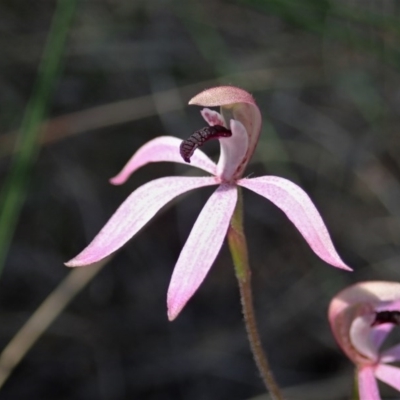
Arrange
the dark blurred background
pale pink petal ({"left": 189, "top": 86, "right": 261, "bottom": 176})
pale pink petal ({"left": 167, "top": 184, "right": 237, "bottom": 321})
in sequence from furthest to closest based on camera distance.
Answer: the dark blurred background
pale pink petal ({"left": 189, "top": 86, "right": 261, "bottom": 176})
pale pink petal ({"left": 167, "top": 184, "right": 237, "bottom": 321})

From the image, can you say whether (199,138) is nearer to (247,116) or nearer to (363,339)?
(247,116)

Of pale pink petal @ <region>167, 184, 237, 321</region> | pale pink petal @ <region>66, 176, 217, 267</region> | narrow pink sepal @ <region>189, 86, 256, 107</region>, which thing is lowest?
pale pink petal @ <region>167, 184, 237, 321</region>

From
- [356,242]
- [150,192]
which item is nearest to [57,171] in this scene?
[356,242]

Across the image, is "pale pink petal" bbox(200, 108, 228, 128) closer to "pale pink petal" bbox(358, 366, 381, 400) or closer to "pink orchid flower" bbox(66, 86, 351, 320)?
"pink orchid flower" bbox(66, 86, 351, 320)

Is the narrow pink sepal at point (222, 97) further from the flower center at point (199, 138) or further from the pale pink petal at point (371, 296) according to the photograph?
the pale pink petal at point (371, 296)

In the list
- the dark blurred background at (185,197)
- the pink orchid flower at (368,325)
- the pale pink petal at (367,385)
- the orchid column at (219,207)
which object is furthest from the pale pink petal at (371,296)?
the dark blurred background at (185,197)

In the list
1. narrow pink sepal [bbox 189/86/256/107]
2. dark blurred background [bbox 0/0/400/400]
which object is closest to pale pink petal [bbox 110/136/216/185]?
narrow pink sepal [bbox 189/86/256/107]

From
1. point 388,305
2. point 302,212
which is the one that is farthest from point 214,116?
point 388,305
